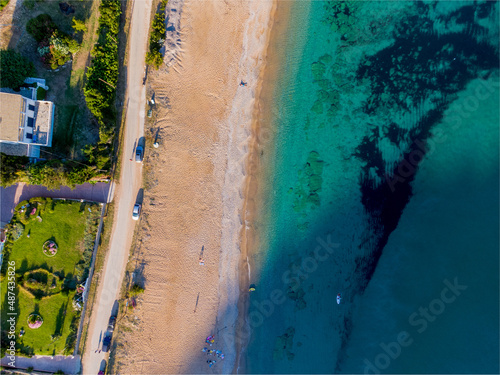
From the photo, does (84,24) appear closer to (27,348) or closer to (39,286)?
(39,286)

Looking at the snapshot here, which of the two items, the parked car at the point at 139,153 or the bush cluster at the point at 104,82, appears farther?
the parked car at the point at 139,153

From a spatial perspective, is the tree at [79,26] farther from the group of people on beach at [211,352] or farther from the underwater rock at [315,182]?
the group of people on beach at [211,352]

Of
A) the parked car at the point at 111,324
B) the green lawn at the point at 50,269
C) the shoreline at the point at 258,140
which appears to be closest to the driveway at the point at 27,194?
the green lawn at the point at 50,269

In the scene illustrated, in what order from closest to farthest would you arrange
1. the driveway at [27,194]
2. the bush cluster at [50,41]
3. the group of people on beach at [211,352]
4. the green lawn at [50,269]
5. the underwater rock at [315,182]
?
the bush cluster at [50,41] → the green lawn at [50,269] → the driveway at [27,194] → the group of people on beach at [211,352] → the underwater rock at [315,182]

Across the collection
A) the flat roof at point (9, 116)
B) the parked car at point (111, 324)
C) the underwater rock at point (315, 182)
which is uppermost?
the flat roof at point (9, 116)

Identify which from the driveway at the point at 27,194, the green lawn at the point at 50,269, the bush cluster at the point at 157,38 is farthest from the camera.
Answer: the bush cluster at the point at 157,38

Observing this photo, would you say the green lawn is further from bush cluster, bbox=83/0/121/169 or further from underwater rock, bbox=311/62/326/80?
underwater rock, bbox=311/62/326/80

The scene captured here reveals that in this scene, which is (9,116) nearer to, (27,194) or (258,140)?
(27,194)
